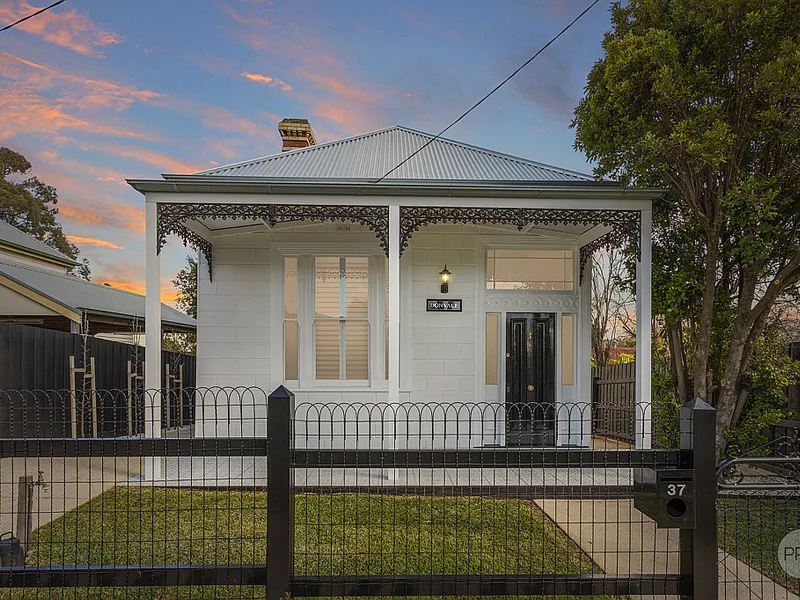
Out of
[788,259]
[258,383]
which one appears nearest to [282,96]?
[258,383]

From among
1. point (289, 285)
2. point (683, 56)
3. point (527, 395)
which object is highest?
point (683, 56)

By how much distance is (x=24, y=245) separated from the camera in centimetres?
1423

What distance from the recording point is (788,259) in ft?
19.8

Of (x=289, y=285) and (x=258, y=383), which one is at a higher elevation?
(x=289, y=285)

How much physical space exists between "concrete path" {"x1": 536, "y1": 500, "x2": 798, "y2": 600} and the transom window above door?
131 inches

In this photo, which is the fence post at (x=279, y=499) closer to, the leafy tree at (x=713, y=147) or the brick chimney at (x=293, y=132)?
the leafy tree at (x=713, y=147)

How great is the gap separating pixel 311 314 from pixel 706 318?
16.5 ft

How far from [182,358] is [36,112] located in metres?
8.69

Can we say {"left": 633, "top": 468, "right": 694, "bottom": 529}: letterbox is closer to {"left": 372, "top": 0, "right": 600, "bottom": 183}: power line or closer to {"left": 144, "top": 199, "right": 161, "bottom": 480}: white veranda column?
{"left": 372, "top": 0, "right": 600, "bottom": 183}: power line

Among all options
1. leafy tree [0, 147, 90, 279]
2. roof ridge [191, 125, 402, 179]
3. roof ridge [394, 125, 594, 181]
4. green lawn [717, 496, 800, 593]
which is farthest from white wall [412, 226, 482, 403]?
leafy tree [0, 147, 90, 279]

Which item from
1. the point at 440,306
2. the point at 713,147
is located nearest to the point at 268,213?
the point at 440,306

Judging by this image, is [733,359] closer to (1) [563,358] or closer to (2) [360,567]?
(1) [563,358]

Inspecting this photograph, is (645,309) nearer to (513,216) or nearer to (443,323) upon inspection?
(513,216)

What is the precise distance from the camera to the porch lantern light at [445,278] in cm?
743
